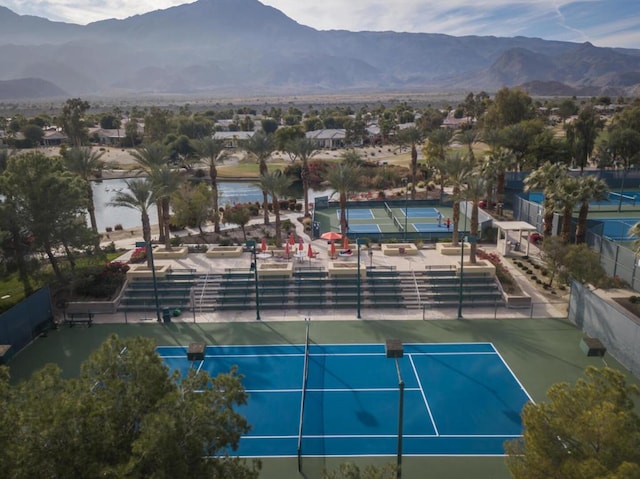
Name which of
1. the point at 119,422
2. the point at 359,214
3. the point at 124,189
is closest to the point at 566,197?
the point at 359,214

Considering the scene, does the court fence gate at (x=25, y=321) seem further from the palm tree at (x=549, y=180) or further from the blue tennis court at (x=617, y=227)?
the blue tennis court at (x=617, y=227)

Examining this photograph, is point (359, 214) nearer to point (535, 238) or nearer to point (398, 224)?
point (398, 224)

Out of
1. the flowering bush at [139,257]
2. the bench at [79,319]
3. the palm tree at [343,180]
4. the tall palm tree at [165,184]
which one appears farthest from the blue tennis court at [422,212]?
the bench at [79,319]

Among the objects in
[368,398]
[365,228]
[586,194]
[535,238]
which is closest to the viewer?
[368,398]

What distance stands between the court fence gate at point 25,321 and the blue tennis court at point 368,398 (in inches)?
262

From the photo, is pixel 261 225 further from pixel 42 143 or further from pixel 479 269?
pixel 42 143

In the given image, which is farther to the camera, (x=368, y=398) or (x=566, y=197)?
(x=566, y=197)

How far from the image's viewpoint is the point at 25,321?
2473cm

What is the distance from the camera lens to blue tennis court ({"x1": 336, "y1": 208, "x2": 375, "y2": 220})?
49272 mm

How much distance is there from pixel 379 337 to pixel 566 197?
14.5m

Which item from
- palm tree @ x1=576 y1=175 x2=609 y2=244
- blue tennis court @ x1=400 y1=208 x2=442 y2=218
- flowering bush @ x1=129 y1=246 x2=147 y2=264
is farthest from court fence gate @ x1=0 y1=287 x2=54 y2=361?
blue tennis court @ x1=400 y1=208 x2=442 y2=218

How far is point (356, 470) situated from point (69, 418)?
526 cm

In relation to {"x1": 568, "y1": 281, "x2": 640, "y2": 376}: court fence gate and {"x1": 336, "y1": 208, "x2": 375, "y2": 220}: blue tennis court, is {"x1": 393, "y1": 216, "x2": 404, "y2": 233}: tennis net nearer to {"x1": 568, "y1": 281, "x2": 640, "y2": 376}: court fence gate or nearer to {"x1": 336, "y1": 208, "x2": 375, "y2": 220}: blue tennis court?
{"x1": 336, "y1": 208, "x2": 375, "y2": 220}: blue tennis court

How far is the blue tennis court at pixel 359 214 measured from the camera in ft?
162
